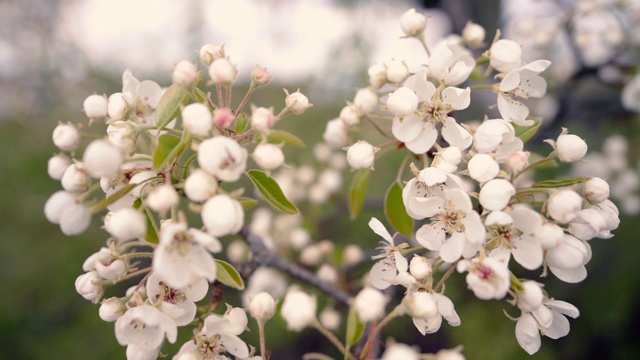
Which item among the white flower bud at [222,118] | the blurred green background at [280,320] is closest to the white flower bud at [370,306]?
the white flower bud at [222,118]

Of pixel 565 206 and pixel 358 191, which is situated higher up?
pixel 565 206

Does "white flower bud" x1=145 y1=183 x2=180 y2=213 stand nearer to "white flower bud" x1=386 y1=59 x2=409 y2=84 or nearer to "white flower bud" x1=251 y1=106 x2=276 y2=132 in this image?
"white flower bud" x1=251 y1=106 x2=276 y2=132

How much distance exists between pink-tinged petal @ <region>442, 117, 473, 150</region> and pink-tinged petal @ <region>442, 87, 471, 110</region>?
0.04 meters

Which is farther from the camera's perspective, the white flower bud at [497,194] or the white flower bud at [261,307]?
the white flower bud at [261,307]

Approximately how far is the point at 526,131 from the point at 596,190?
279 mm

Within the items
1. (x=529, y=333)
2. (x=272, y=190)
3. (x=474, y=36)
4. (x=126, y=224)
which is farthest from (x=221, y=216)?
(x=474, y=36)

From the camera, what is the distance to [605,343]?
3.10 m

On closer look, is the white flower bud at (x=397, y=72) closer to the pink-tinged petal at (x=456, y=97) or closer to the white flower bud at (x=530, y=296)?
the pink-tinged petal at (x=456, y=97)

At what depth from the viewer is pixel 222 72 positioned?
3.63 ft

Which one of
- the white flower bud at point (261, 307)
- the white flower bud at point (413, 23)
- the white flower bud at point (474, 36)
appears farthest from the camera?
the white flower bud at point (474, 36)

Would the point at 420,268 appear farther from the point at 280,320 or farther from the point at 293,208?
the point at 280,320

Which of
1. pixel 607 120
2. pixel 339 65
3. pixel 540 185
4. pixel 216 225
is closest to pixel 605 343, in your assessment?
pixel 607 120

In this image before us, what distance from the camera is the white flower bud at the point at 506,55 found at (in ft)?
4.41

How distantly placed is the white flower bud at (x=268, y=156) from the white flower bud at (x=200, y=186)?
177mm
